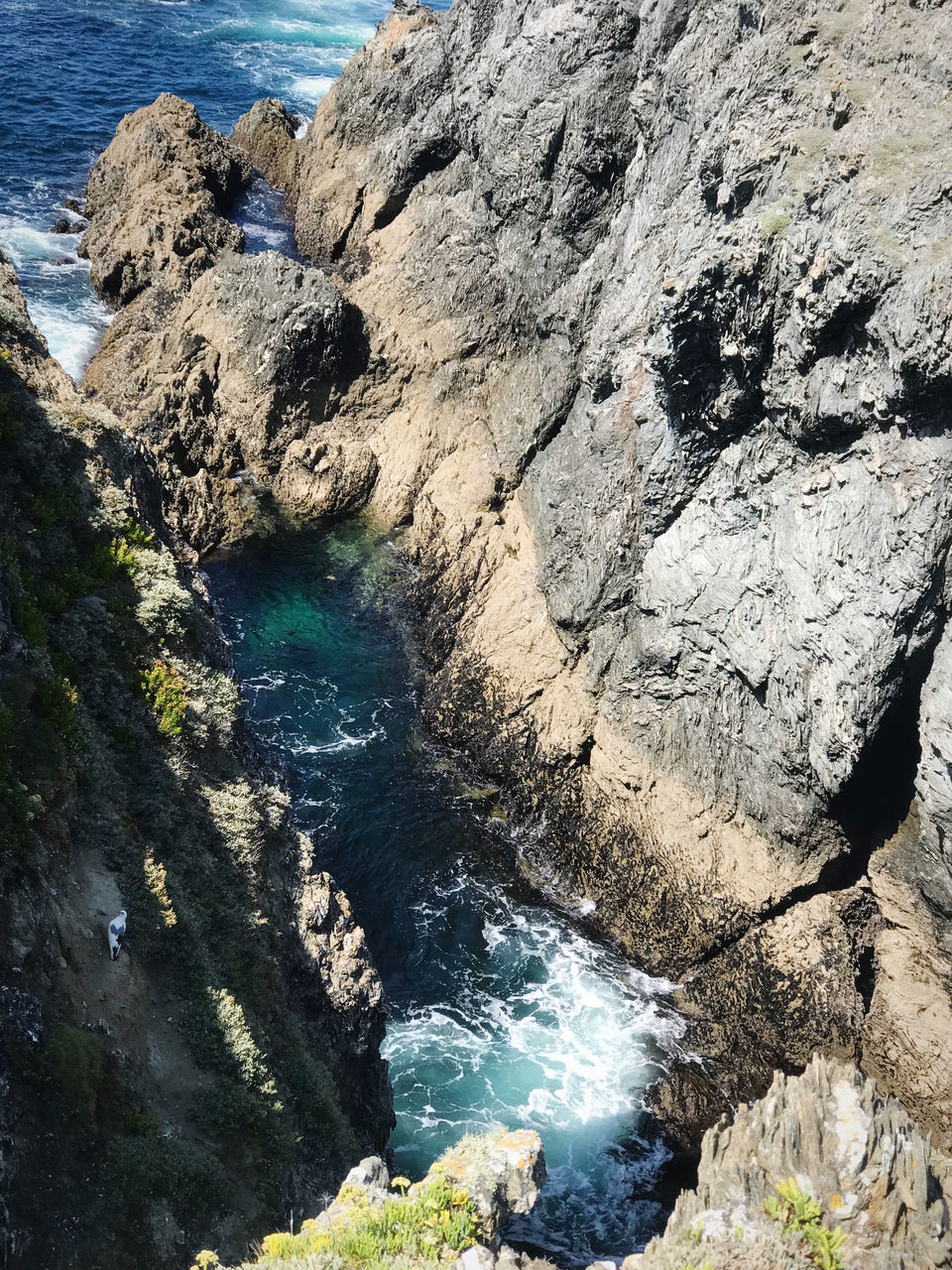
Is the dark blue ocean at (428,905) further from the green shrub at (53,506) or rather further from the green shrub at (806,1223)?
the green shrub at (806,1223)

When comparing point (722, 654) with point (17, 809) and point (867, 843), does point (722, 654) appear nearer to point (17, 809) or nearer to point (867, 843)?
point (867, 843)

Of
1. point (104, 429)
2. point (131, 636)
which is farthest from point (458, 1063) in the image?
point (104, 429)

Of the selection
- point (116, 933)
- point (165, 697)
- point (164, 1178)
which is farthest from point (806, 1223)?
point (165, 697)

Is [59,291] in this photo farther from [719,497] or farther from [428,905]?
[428,905]

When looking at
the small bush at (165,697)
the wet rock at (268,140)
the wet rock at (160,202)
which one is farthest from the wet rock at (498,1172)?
the wet rock at (268,140)

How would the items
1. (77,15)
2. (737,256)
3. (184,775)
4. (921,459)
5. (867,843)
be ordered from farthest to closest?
(77,15) → (867,843) → (737,256) → (921,459) → (184,775)

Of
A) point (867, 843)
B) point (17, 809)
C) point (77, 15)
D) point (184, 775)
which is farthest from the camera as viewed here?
point (77, 15)
